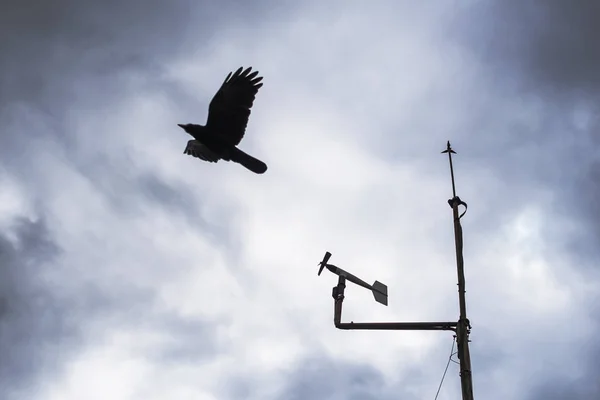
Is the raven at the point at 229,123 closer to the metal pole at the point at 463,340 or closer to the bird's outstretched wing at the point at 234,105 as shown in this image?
the bird's outstretched wing at the point at 234,105

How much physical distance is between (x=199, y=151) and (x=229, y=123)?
109cm

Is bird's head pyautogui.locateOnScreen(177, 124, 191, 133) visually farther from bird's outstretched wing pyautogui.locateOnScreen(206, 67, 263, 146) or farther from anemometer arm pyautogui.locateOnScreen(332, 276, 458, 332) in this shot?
anemometer arm pyautogui.locateOnScreen(332, 276, 458, 332)

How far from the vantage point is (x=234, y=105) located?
43.9 feet

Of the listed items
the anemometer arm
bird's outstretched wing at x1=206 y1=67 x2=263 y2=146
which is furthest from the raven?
the anemometer arm

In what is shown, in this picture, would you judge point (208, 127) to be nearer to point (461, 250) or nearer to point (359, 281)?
point (359, 281)

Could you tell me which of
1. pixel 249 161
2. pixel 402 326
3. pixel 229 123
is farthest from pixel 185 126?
pixel 402 326

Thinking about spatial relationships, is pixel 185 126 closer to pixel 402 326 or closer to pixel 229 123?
pixel 229 123

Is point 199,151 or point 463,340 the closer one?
point 463,340

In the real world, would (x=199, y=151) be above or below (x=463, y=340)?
above

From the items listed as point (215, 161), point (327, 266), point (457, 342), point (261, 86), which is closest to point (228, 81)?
point (261, 86)

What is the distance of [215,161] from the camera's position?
44.1 ft

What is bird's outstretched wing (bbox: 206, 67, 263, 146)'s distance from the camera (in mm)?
13219

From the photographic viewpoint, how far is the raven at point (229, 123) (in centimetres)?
1302

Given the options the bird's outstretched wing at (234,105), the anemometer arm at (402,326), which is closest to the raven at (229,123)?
the bird's outstretched wing at (234,105)
